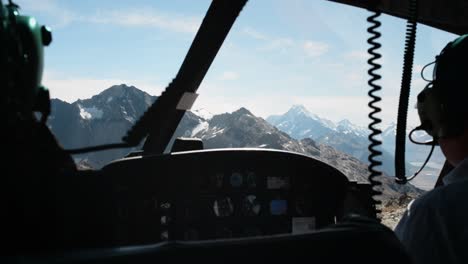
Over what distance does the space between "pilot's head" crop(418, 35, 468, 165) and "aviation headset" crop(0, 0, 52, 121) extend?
Result: 4.36 feet

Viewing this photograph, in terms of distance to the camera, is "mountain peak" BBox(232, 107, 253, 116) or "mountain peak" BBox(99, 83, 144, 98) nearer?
"mountain peak" BBox(232, 107, 253, 116)

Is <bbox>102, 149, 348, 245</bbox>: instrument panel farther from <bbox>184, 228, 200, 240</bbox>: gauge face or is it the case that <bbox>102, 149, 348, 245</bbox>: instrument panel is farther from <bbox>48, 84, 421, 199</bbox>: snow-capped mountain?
<bbox>48, 84, 421, 199</bbox>: snow-capped mountain

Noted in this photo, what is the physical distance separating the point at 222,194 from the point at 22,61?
160cm

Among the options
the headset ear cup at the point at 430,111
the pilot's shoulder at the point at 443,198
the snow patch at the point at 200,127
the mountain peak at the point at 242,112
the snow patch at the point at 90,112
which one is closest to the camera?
the pilot's shoulder at the point at 443,198

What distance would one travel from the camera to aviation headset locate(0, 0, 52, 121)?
3.39 feet

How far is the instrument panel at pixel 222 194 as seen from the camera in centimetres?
248

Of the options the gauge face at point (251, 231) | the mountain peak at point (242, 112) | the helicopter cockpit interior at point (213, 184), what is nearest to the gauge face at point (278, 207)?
the helicopter cockpit interior at point (213, 184)

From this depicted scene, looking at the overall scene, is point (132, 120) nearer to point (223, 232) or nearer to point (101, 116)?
point (101, 116)

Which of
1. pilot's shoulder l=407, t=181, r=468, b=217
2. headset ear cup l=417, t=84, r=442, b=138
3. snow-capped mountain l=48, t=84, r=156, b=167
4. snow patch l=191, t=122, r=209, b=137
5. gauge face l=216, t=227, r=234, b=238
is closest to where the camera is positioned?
pilot's shoulder l=407, t=181, r=468, b=217

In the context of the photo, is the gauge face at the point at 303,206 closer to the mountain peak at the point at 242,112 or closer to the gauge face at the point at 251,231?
the gauge face at the point at 251,231

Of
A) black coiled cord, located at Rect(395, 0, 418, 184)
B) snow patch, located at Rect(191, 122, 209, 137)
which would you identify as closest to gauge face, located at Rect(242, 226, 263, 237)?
black coiled cord, located at Rect(395, 0, 418, 184)

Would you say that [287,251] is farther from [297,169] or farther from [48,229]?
[297,169]

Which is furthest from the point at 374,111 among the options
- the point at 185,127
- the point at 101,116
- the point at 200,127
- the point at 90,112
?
the point at 90,112

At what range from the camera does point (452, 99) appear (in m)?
1.83
